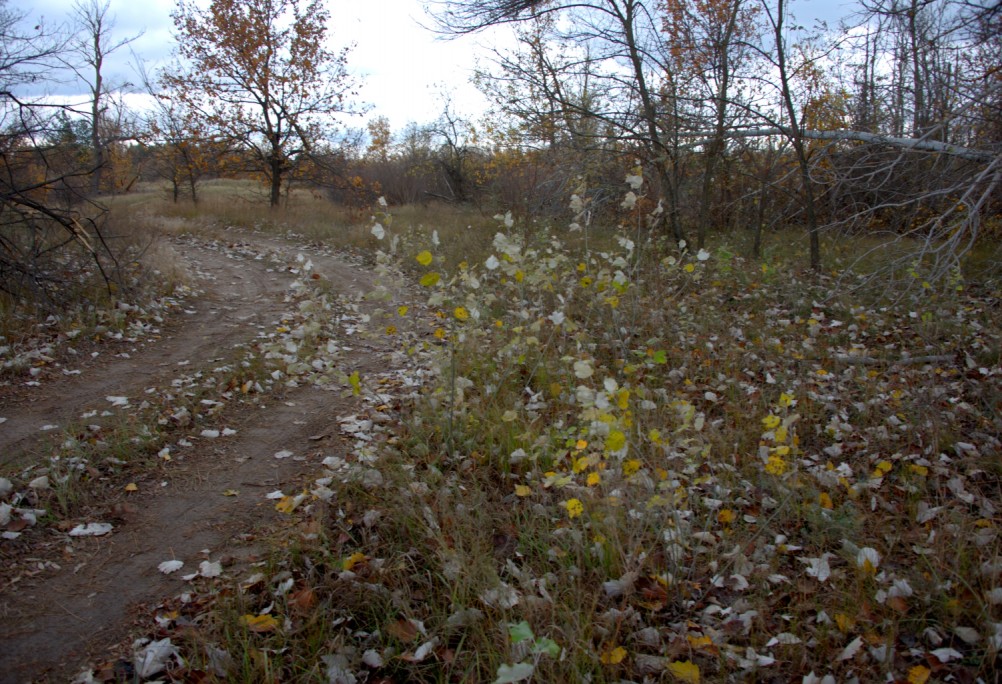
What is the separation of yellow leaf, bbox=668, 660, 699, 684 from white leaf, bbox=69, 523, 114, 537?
2903mm

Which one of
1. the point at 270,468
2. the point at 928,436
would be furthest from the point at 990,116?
the point at 270,468

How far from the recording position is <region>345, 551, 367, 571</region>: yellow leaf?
2.71 m

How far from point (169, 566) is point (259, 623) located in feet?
2.49

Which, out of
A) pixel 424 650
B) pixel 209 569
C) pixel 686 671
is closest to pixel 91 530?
pixel 209 569

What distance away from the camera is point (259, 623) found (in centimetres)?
239

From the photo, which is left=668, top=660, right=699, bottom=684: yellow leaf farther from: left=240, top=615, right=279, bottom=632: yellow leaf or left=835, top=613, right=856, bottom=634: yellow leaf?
left=240, top=615, right=279, bottom=632: yellow leaf

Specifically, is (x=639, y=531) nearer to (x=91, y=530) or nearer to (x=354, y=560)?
(x=354, y=560)

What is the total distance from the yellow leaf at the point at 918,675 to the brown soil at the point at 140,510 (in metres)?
2.79

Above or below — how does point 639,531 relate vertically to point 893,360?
below

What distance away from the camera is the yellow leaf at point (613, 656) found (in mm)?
→ 2120

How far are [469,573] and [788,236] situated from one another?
10.7 meters

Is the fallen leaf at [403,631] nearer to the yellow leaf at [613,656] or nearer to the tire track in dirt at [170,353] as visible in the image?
the yellow leaf at [613,656]

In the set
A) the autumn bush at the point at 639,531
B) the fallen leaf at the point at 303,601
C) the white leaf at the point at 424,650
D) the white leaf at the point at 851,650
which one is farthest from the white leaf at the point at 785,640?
the fallen leaf at the point at 303,601

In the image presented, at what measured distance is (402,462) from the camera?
3.55 meters
